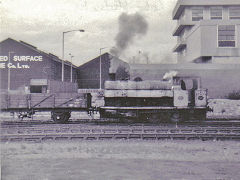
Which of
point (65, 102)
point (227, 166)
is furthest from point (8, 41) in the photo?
point (227, 166)

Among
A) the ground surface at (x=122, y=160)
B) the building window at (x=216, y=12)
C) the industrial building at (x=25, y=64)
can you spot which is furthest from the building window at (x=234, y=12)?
the ground surface at (x=122, y=160)

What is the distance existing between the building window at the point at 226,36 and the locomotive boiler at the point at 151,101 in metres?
26.6

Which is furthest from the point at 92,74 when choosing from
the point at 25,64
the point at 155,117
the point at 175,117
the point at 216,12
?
A: the point at 216,12

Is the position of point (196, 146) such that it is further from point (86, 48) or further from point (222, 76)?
point (222, 76)

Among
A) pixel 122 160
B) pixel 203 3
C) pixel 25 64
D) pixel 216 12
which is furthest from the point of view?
pixel 216 12

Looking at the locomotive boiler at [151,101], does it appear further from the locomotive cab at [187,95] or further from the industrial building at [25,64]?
the industrial building at [25,64]

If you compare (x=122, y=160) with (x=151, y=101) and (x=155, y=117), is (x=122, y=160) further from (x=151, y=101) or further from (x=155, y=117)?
(x=151, y=101)

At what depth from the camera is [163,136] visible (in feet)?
45.0

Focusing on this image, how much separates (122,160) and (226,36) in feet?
129

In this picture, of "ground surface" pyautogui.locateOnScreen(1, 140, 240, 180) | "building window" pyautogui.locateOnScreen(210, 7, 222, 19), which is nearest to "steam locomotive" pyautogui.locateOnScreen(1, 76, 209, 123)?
"ground surface" pyautogui.locateOnScreen(1, 140, 240, 180)

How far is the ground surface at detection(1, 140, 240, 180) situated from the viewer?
26.7 ft

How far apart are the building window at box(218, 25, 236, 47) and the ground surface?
33584mm

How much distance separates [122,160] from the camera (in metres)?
9.97

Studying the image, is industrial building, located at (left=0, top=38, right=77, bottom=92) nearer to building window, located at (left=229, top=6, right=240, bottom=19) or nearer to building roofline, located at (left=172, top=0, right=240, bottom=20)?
building roofline, located at (left=172, top=0, right=240, bottom=20)
